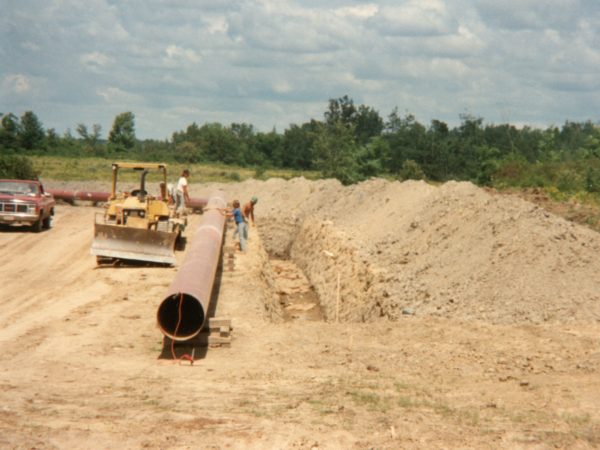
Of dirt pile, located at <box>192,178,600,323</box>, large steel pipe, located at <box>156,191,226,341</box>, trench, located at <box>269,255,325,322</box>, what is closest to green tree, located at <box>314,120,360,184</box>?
dirt pile, located at <box>192,178,600,323</box>

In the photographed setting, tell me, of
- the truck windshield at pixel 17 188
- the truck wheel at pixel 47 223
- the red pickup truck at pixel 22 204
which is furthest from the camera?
the truck wheel at pixel 47 223

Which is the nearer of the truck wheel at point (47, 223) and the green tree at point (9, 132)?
the truck wheel at point (47, 223)

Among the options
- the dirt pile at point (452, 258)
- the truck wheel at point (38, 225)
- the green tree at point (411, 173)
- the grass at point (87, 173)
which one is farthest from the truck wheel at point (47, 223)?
the green tree at point (411, 173)

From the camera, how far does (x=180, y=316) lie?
546 inches

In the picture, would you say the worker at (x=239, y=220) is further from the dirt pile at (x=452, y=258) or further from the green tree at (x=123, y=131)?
the green tree at (x=123, y=131)

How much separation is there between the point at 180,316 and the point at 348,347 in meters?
2.96

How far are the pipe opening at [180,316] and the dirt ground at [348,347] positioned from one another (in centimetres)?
55

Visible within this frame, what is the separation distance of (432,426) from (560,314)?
23.0ft

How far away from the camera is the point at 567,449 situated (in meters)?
9.09

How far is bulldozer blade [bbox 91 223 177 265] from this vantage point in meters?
21.3

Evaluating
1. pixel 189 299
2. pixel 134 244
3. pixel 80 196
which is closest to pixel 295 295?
pixel 134 244

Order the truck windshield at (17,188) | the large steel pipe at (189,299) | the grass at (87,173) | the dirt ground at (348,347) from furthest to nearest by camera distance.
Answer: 1. the grass at (87,173)
2. the truck windshield at (17,188)
3. the large steel pipe at (189,299)
4. the dirt ground at (348,347)

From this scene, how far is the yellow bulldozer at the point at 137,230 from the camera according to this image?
21375 mm

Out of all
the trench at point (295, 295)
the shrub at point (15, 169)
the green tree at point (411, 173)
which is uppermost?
the green tree at point (411, 173)
